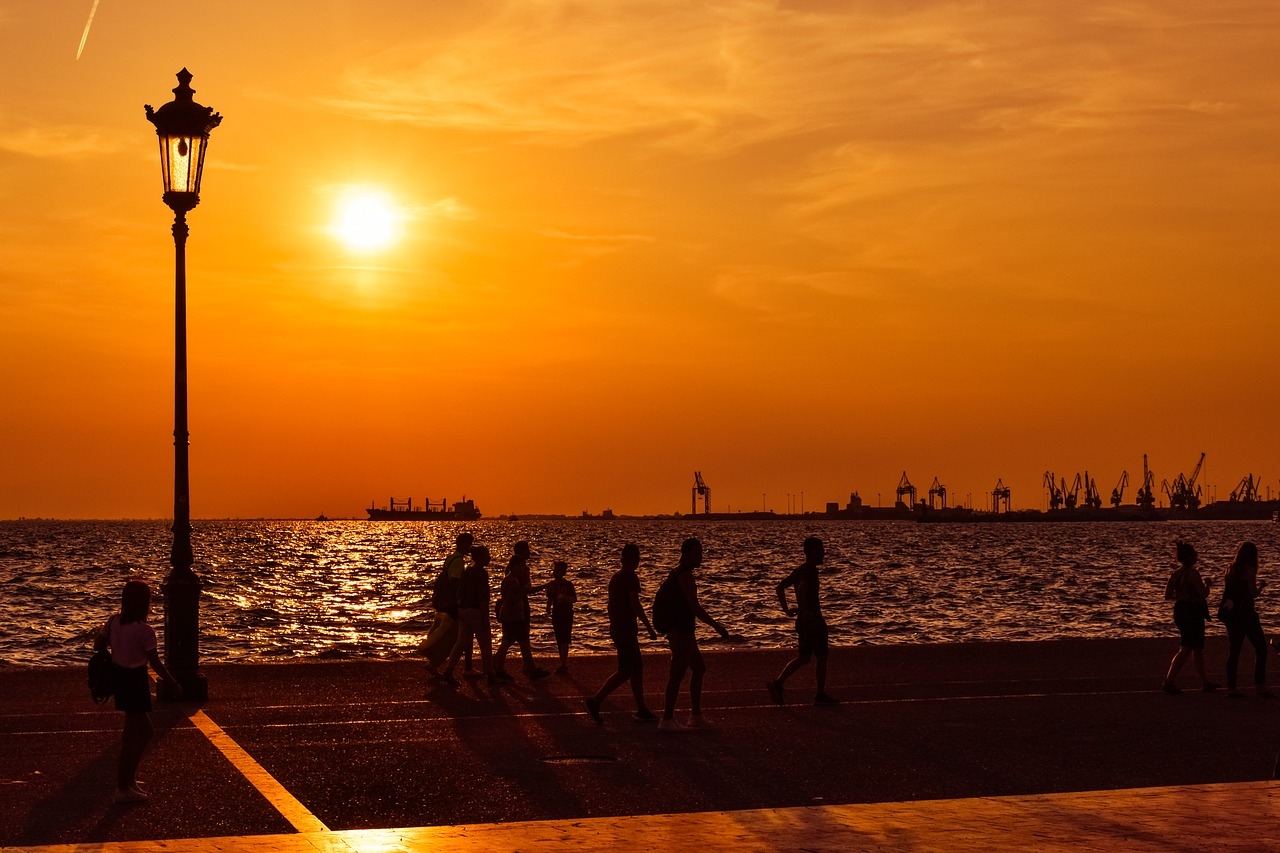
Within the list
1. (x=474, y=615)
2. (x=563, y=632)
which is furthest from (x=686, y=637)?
(x=563, y=632)

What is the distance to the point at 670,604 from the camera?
50.7 feet

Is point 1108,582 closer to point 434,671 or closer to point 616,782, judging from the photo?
point 434,671

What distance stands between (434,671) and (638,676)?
4829 mm

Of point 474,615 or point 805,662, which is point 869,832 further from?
point 474,615

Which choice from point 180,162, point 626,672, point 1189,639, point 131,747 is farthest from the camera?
point 180,162

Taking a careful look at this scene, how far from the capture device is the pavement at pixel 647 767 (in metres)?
9.91

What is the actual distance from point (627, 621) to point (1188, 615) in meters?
6.85

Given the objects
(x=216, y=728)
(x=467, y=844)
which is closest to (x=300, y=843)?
(x=467, y=844)

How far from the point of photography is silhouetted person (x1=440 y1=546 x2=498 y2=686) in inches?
773

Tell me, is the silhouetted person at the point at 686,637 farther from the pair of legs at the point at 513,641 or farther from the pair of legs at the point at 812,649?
the pair of legs at the point at 513,641

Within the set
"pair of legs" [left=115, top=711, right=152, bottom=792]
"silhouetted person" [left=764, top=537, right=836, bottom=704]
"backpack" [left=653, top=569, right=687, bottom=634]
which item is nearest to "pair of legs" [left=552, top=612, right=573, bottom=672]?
"silhouetted person" [left=764, top=537, right=836, bottom=704]

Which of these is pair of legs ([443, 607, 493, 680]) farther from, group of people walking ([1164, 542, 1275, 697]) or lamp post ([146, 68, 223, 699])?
group of people walking ([1164, 542, 1275, 697])

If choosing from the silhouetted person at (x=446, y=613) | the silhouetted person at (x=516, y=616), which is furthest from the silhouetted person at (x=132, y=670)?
the silhouetted person at (x=516, y=616)

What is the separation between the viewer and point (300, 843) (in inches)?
379
